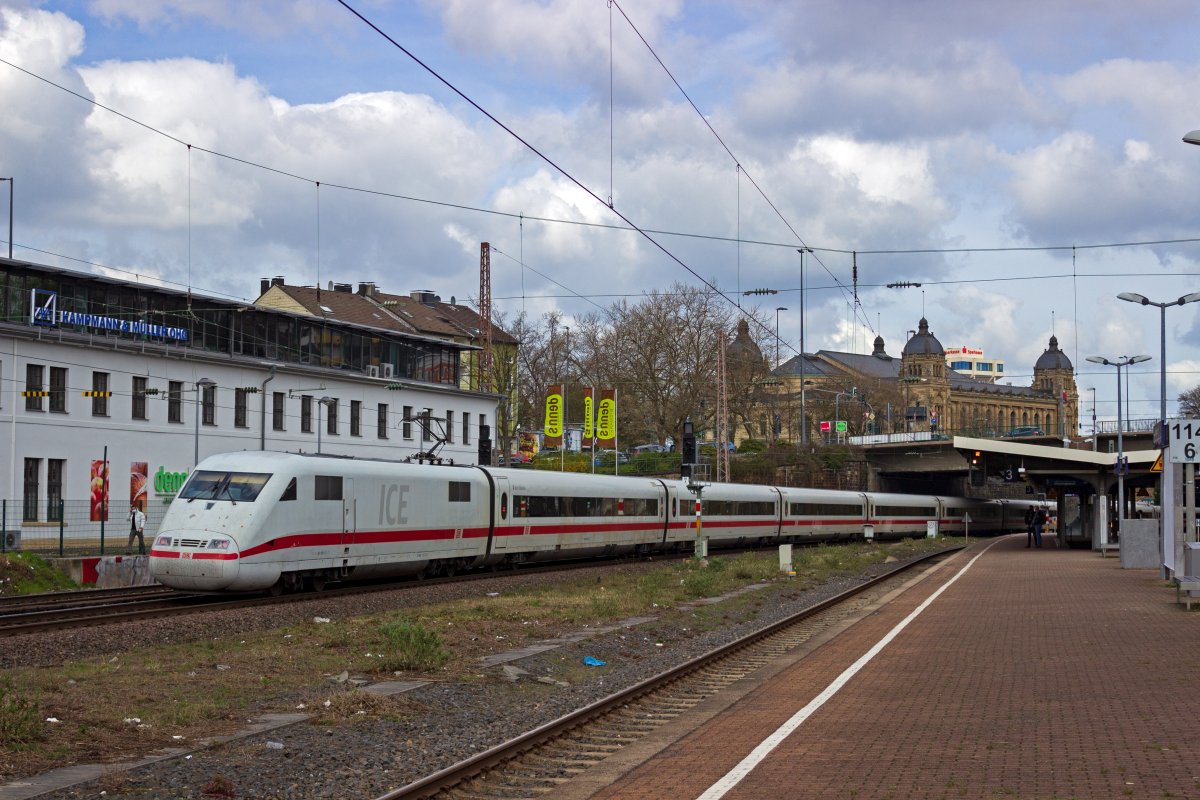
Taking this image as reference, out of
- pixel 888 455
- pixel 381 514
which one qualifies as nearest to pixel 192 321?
pixel 381 514

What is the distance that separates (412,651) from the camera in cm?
→ 1506

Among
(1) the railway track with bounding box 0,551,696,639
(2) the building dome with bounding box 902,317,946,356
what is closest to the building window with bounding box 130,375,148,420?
(1) the railway track with bounding box 0,551,696,639

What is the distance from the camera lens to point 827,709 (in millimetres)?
12633

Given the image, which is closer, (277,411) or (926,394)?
(277,411)

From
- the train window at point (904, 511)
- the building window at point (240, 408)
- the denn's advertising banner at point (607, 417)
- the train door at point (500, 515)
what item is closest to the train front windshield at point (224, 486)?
the train door at point (500, 515)

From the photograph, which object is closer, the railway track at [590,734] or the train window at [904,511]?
the railway track at [590,734]

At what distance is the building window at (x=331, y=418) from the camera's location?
59.9 m

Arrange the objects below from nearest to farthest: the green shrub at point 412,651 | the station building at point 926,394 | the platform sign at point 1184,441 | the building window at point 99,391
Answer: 1. the green shrub at point 412,651
2. the platform sign at point 1184,441
3. the building window at point 99,391
4. the station building at point 926,394

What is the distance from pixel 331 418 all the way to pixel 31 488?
17.2 meters

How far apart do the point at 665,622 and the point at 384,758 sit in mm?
12087

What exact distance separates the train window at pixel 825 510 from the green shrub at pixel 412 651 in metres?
42.9

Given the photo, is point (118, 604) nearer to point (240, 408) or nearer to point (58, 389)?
point (58, 389)


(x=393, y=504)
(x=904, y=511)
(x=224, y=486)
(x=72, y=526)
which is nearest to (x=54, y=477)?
(x=72, y=526)

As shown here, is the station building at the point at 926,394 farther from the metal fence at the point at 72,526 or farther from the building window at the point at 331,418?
the metal fence at the point at 72,526
